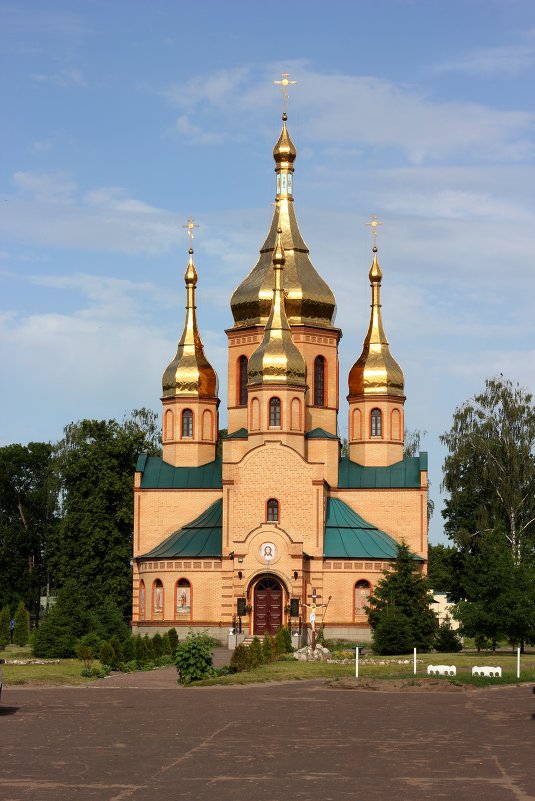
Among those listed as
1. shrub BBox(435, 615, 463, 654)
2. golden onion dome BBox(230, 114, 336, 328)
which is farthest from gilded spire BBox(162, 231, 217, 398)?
shrub BBox(435, 615, 463, 654)

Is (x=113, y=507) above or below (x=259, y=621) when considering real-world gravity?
above

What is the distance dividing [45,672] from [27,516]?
147 feet

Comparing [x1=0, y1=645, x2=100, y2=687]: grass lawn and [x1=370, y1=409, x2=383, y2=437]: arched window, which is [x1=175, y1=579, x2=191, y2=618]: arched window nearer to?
[x1=370, y1=409, x2=383, y2=437]: arched window

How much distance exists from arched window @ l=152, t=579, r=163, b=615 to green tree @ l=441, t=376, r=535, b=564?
51.4ft

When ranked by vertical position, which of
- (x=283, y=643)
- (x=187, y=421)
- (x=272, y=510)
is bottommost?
(x=283, y=643)

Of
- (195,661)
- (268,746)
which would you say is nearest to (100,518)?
(195,661)

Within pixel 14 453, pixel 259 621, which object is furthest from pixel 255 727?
pixel 14 453

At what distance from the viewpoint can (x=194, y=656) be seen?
3148cm

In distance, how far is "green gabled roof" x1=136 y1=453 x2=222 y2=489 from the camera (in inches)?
2286

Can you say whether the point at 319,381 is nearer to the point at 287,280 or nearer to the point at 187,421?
the point at 287,280

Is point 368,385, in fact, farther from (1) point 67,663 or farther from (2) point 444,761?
(2) point 444,761

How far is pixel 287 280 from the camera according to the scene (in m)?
58.7

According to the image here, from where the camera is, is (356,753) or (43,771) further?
(356,753)

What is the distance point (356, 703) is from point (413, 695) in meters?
2.58
